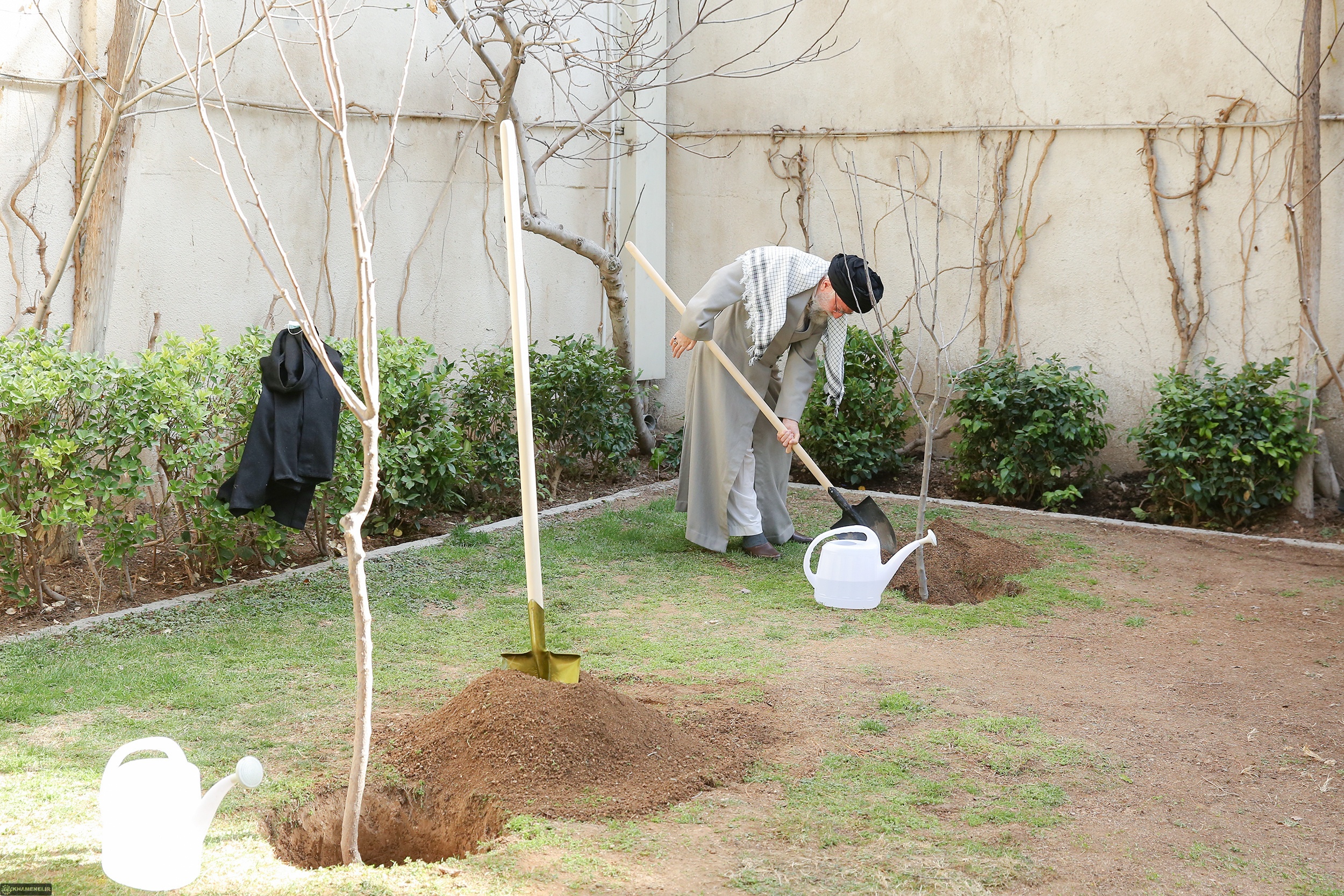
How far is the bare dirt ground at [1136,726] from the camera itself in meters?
2.66

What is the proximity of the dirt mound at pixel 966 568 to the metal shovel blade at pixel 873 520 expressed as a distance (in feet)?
0.23

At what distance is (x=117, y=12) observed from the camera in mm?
5199

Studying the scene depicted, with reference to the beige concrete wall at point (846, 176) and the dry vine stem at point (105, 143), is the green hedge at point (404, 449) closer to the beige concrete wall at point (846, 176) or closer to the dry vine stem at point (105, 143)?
the dry vine stem at point (105, 143)

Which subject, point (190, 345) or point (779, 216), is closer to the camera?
point (190, 345)

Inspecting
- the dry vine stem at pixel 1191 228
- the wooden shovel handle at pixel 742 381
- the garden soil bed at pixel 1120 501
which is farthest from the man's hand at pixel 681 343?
the dry vine stem at pixel 1191 228

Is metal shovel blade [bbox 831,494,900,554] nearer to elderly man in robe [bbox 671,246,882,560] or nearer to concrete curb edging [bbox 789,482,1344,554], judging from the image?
concrete curb edging [bbox 789,482,1344,554]

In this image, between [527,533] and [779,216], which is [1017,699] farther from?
[779,216]

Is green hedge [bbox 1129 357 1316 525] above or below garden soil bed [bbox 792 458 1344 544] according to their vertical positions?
above

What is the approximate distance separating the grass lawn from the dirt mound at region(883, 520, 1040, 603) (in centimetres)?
19

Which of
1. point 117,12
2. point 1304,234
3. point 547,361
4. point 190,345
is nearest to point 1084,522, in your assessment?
point 1304,234

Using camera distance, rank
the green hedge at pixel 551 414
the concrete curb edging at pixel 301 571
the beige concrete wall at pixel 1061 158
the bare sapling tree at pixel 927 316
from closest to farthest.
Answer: the concrete curb edging at pixel 301 571 → the green hedge at pixel 551 414 → the beige concrete wall at pixel 1061 158 → the bare sapling tree at pixel 927 316

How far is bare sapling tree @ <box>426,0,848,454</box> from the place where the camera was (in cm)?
714

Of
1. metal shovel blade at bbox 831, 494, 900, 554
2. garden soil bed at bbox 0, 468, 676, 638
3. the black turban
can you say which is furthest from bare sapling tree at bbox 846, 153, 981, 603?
garden soil bed at bbox 0, 468, 676, 638

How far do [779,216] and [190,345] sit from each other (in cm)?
496
